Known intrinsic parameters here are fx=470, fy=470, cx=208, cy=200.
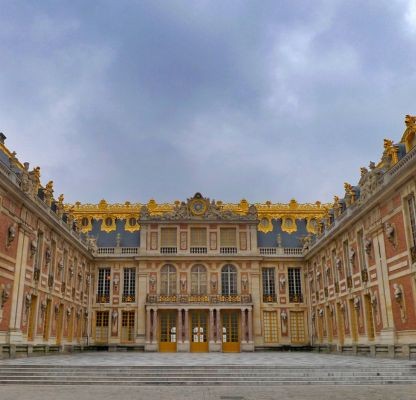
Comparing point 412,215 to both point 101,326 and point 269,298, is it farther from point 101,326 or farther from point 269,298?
point 101,326

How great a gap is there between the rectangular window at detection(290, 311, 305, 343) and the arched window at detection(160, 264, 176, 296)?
998cm

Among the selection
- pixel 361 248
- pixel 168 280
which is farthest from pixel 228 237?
pixel 361 248

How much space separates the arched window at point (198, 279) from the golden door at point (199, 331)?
1.76m

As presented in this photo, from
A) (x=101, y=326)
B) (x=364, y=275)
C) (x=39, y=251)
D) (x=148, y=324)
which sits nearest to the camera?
(x=364, y=275)

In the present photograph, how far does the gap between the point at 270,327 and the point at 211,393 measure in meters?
27.1

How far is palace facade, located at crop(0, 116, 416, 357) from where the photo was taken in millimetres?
21875

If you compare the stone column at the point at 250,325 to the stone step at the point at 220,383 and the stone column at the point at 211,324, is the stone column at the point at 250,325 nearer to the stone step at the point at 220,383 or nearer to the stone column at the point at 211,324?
the stone column at the point at 211,324

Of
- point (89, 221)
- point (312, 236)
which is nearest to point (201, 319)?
point (312, 236)

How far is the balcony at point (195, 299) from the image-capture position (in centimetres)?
3744

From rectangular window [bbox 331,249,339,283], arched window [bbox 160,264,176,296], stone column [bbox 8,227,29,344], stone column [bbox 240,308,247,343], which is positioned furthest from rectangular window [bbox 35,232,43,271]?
rectangular window [bbox 331,249,339,283]

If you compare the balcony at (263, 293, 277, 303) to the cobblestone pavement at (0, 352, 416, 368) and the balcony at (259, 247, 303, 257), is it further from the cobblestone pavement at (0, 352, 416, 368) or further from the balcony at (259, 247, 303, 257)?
the cobblestone pavement at (0, 352, 416, 368)

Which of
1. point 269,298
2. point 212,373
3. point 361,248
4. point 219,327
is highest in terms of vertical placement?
point 361,248

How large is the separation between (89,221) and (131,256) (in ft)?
21.1

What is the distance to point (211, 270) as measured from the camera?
128 ft
